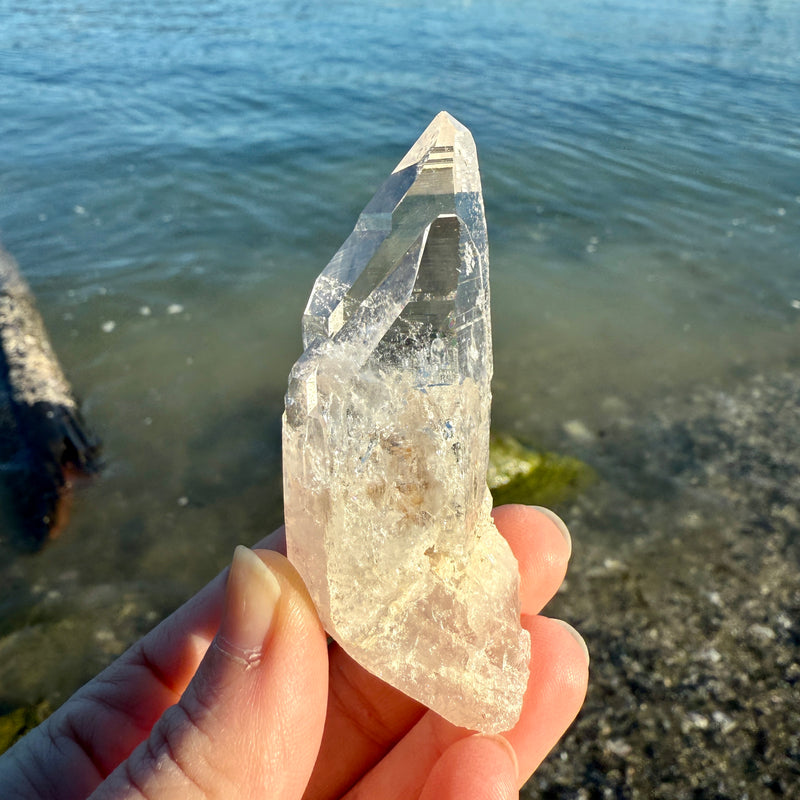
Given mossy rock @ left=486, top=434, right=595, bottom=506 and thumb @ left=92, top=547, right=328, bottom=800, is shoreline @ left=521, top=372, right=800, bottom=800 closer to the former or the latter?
mossy rock @ left=486, top=434, right=595, bottom=506

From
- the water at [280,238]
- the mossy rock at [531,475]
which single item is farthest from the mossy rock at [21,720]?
the mossy rock at [531,475]

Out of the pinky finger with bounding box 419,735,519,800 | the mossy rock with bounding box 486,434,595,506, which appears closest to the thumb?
the pinky finger with bounding box 419,735,519,800

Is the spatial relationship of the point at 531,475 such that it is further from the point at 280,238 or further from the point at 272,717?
the point at 280,238

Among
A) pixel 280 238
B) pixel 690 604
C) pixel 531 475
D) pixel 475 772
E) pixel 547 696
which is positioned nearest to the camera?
pixel 475 772

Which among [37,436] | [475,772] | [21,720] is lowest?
[21,720]

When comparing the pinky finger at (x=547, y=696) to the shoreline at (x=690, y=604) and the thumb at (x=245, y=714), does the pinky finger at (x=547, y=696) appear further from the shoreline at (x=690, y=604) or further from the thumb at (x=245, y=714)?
the thumb at (x=245, y=714)

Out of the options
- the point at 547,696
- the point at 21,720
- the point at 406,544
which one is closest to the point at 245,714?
the point at 406,544
